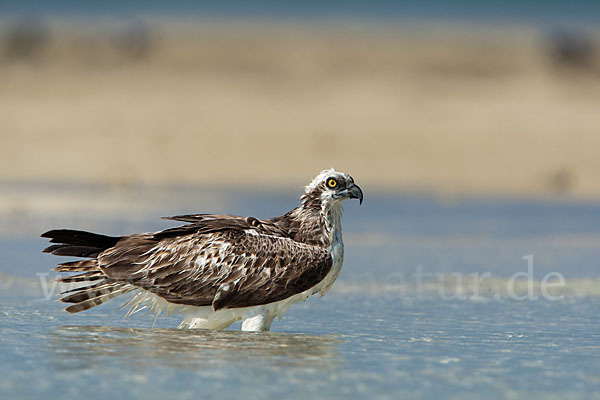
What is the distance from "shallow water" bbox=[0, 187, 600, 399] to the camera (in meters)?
6.59

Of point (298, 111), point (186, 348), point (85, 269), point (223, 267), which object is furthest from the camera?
point (298, 111)

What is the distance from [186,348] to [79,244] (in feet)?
5.31

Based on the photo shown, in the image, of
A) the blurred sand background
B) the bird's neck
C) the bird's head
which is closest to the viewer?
the bird's neck

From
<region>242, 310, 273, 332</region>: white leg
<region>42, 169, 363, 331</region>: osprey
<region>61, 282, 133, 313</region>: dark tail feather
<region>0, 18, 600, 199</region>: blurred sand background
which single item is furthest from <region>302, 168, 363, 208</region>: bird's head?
<region>0, 18, 600, 199</region>: blurred sand background

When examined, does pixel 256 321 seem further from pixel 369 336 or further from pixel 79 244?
pixel 79 244

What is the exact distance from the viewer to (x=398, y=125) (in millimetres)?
32094

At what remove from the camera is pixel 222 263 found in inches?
335

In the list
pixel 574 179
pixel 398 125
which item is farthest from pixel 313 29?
pixel 574 179

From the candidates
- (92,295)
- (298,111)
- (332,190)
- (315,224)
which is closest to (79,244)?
(92,295)

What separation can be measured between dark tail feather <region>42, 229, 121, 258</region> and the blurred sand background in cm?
1410

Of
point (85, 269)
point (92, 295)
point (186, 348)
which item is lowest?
point (186, 348)

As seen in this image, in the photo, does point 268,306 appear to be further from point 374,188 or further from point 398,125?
point 398,125

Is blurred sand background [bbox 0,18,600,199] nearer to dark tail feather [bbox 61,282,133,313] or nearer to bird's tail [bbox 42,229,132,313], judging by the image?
bird's tail [bbox 42,229,132,313]

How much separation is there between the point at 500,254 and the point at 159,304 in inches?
268
